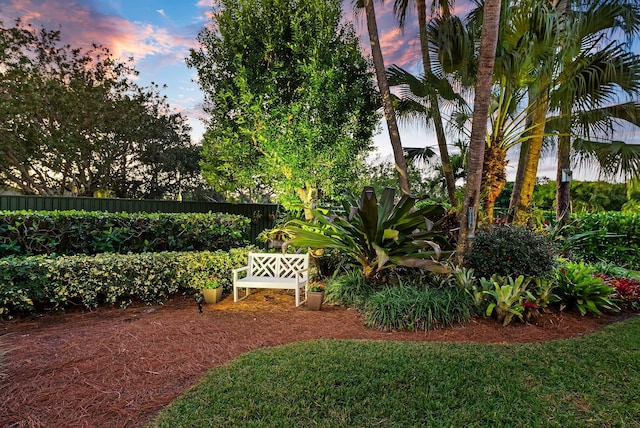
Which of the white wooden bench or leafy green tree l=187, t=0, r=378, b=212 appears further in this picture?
leafy green tree l=187, t=0, r=378, b=212

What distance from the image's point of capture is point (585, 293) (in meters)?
4.44

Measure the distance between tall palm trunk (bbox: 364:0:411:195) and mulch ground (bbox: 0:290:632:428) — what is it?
3.79 metres

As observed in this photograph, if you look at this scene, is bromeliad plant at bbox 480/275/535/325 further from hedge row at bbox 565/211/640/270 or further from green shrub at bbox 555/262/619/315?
hedge row at bbox 565/211/640/270

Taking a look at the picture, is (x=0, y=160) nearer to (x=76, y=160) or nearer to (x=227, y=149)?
(x=76, y=160)

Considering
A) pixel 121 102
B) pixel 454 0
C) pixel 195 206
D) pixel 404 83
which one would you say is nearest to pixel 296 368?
pixel 404 83

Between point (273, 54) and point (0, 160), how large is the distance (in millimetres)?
9629

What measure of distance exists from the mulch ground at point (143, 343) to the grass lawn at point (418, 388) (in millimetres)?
333

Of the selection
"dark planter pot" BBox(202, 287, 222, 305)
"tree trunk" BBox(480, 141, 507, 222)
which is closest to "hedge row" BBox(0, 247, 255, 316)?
→ "dark planter pot" BBox(202, 287, 222, 305)

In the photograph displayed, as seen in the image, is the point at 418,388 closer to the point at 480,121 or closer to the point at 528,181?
the point at 480,121

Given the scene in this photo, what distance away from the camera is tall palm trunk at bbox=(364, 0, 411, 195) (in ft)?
24.3

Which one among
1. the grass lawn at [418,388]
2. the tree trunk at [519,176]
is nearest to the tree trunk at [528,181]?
the tree trunk at [519,176]

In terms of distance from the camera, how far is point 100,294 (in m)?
4.86

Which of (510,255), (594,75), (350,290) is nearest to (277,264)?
(350,290)

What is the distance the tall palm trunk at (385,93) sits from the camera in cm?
740
